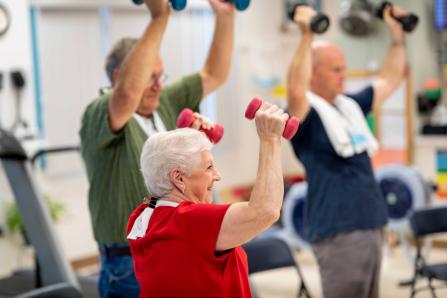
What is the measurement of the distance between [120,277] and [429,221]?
Result: 7.49ft

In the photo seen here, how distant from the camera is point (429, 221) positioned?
14.7ft

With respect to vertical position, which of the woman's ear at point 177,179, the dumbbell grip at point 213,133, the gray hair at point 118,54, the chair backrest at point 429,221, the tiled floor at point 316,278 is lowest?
the tiled floor at point 316,278

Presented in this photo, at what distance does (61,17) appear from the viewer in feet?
21.0

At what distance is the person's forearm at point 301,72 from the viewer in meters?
3.38

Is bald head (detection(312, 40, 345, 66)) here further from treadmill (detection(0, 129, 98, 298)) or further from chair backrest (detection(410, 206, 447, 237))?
treadmill (detection(0, 129, 98, 298))

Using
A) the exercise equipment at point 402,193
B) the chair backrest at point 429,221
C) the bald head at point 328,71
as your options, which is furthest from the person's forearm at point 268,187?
the exercise equipment at point 402,193

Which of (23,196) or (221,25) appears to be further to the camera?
(23,196)

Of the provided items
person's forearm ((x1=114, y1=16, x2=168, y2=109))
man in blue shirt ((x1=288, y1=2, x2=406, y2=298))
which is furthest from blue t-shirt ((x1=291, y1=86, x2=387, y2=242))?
person's forearm ((x1=114, y1=16, x2=168, y2=109))

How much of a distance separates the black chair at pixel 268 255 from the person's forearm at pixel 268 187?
192 cm

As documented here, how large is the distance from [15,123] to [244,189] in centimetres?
257

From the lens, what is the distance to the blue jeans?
275cm

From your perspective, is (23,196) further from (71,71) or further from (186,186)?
(186,186)

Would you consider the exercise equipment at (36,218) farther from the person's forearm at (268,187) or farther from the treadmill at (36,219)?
the person's forearm at (268,187)

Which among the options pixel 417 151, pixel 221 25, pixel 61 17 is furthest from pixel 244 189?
pixel 221 25
